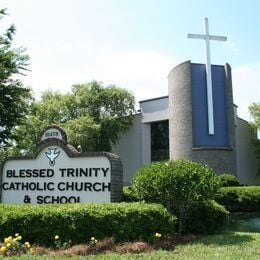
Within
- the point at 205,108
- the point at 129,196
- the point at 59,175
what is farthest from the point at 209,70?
the point at 129,196

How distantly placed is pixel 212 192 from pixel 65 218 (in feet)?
12.6

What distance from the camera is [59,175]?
13680 mm

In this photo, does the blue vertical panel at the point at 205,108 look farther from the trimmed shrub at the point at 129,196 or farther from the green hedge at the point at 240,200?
the trimmed shrub at the point at 129,196

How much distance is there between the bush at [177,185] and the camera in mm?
10891

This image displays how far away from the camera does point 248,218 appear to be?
67.7 feet

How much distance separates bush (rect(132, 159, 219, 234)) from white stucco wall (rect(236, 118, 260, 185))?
34.8 m

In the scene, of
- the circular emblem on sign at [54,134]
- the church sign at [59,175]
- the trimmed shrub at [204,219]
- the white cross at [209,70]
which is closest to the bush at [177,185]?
the trimmed shrub at [204,219]

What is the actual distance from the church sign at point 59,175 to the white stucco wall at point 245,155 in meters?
33.8

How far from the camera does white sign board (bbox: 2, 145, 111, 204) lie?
12.9 m

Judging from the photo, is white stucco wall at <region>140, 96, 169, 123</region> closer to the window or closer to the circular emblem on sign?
the window

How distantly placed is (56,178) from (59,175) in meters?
0.15

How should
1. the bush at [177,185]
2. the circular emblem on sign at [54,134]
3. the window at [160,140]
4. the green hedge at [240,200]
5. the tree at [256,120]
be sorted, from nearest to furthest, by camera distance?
the bush at [177,185] < the circular emblem on sign at [54,134] < the green hedge at [240,200] < the window at [160,140] < the tree at [256,120]

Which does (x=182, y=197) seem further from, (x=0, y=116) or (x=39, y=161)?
(x=0, y=116)

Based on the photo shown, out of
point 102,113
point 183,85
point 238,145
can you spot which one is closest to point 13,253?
point 183,85
